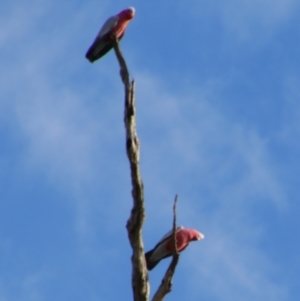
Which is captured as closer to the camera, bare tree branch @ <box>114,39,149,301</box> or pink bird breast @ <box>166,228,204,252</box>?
bare tree branch @ <box>114,39,149,301</box>

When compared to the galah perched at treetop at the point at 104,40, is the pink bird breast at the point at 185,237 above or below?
below

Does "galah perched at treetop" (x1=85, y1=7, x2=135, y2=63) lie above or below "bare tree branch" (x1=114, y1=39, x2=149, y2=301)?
above

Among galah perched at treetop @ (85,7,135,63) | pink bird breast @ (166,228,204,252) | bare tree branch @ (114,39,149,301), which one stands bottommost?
bare tree branch @ (114,39,149,301)

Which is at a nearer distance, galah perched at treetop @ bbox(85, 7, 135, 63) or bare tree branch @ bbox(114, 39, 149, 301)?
bare tree branch @ bbox(114, 39, 149, 301)

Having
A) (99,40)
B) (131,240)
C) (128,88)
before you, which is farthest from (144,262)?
(99,40)

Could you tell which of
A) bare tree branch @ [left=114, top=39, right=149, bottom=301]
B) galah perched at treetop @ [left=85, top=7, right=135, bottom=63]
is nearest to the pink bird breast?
bare tree branch @ [left=114, top=39, right=149, bottom=301]

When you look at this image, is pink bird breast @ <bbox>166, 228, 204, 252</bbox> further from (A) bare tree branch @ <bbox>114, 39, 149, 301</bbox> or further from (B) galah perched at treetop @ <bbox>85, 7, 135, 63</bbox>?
(B) galah perched at treetop @ <bbox>85, 7, 135, 63</bbox>

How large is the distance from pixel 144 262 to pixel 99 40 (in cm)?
325

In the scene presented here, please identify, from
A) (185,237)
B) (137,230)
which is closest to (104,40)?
(185,237)

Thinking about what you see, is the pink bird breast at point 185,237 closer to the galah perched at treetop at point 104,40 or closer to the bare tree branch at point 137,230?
the bare tree branch at point 137,230

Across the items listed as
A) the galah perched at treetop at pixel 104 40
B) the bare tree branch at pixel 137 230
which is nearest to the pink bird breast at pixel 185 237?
the bare tree branch at pixel 137 230

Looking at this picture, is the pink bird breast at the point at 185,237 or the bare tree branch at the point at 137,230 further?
the pink bird breast at the point at 185,237

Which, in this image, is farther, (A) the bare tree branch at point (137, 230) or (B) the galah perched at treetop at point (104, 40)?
(B) the galah perched at treetop at point (104, 40)

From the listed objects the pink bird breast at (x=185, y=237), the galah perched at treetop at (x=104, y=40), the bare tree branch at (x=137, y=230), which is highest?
the galah perched at treetop at (x=104, y=40)
